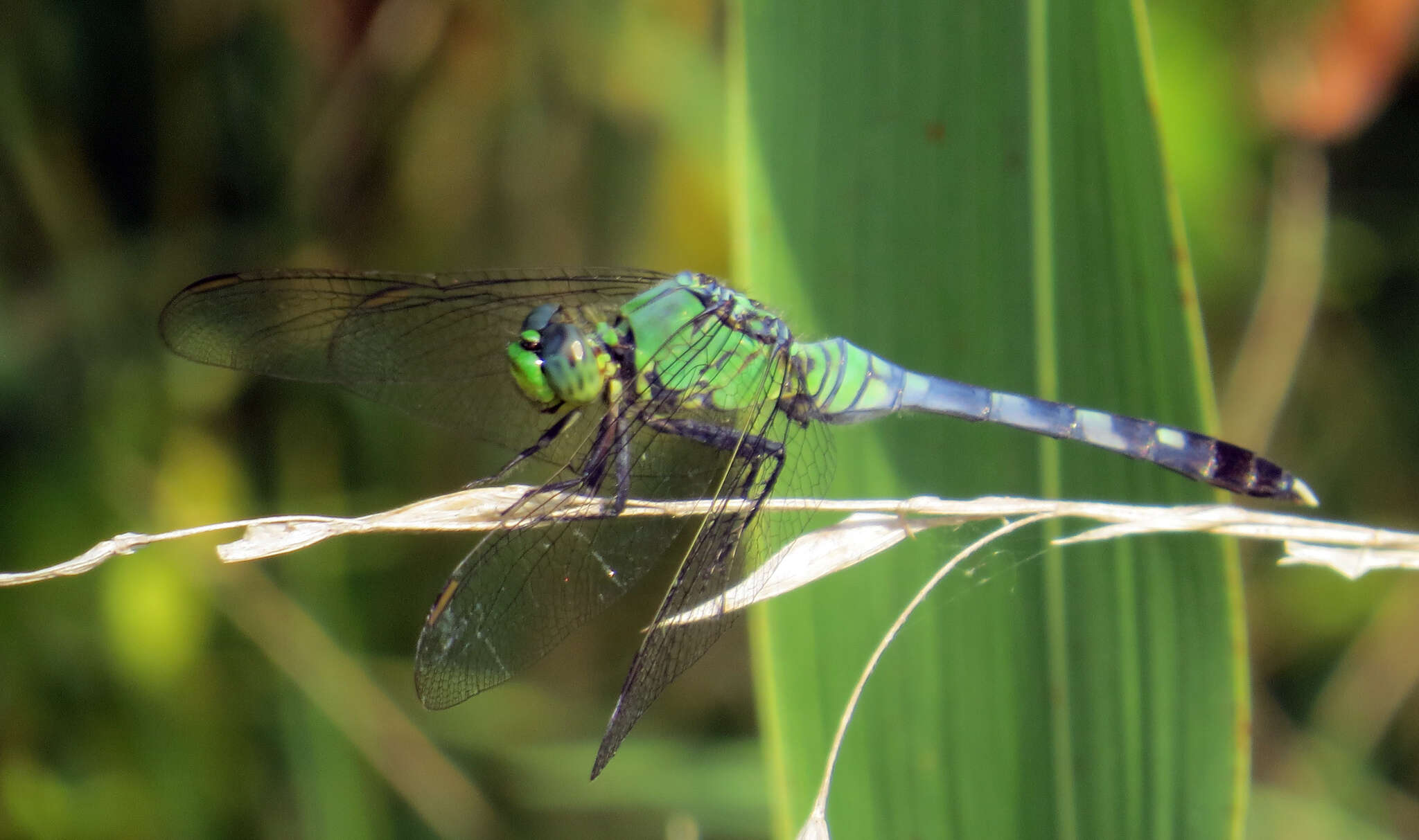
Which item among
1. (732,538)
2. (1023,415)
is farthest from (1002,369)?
(732,538)

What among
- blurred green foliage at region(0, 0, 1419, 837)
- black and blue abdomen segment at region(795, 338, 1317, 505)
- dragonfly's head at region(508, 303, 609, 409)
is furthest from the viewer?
blurred green foliage at region(0, 0, 1419, 837)

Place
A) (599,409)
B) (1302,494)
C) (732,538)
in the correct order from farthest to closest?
(599,409), (1302,494), (732,538)

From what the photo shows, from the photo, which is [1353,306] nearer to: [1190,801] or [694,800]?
[1190,801]

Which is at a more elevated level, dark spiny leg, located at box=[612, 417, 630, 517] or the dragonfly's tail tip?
dark spiny leg, located at box=[612, 417, 630, 517]

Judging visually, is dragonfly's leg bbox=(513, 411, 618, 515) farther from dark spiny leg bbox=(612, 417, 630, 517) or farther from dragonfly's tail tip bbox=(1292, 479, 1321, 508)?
dragonfly's tail tip bbox=(1292, 479, 1321, 508)

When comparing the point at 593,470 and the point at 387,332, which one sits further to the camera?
the point at 387,332

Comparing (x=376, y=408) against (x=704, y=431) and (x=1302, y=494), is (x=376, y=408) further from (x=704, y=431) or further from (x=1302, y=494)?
(x=1302, y=494)

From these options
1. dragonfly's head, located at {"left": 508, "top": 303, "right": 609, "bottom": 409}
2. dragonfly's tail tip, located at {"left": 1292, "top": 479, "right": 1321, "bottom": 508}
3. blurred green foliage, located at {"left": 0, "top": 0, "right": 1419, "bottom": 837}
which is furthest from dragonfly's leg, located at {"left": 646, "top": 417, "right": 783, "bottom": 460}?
blurred green foliage, located at {"left": 0, "top": 0, "right": 1419, "bottom": 837}
